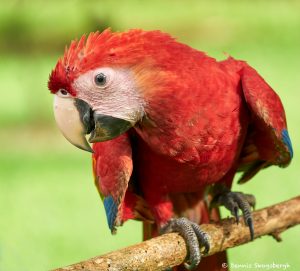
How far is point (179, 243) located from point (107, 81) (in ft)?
1.28

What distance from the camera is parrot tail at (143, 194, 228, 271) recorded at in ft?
5.35

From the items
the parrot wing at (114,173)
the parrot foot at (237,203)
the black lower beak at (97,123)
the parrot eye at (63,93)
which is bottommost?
the parrot foot at (237,203)

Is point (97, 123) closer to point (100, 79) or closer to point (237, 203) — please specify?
point (100, 79)

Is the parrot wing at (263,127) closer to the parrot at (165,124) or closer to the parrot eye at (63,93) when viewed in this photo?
the parrot at (165,124)

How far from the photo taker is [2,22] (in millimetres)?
4594

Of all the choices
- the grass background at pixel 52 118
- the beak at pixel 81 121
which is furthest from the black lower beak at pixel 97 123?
the grass background at pixel 52 118

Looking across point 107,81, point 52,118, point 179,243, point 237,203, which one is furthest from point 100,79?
point 52,118

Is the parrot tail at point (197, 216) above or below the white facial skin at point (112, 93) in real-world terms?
below

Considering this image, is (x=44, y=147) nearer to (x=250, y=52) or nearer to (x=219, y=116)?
(x=250, y=52)

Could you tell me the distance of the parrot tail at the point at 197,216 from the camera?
1632 millimetres

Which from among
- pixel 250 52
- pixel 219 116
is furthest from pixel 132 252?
pixel 250 52

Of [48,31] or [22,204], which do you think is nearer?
[22,204]

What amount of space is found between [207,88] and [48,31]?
373 centimetres

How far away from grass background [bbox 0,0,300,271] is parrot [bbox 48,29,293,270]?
2.84 ft
